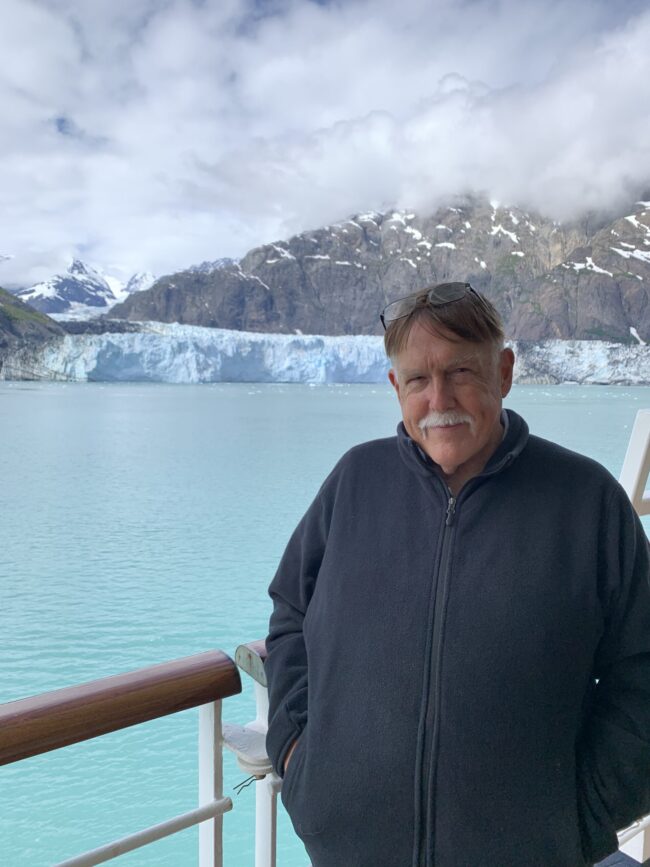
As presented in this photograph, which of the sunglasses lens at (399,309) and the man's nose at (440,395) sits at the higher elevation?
the sunglasses lens at (399,309)

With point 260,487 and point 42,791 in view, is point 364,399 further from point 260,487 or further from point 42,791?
point 42,791

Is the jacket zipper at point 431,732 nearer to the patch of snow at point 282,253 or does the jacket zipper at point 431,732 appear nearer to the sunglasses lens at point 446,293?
the sunglasses lens at point 446,293

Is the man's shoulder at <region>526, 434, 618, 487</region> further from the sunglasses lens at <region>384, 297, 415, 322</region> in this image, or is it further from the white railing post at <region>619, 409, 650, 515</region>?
the white railing post at <region>619, 409, 650, 515</region>

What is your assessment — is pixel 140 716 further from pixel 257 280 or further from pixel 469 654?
pixel 257 280

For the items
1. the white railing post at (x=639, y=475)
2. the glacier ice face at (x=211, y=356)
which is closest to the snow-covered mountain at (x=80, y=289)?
the glacier ice face at (x=211, y=356)

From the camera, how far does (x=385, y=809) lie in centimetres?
63

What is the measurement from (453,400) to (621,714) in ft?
1.07

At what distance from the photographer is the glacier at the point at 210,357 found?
28297 mm

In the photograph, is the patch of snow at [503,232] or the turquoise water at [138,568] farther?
the patch of snow at [503,232]

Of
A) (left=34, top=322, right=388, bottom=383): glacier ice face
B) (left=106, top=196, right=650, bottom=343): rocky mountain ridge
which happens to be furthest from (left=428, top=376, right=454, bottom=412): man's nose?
(left=34, top=322, right=388, bottom=383): glacier ice face

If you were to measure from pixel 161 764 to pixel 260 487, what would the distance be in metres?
8.36

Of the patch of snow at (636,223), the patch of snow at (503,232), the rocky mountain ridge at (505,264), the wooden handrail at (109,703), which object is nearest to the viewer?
the wooden handrail at (109,703)

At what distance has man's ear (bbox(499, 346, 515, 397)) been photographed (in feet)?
2.42

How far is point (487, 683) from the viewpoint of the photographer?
62 centimetres
